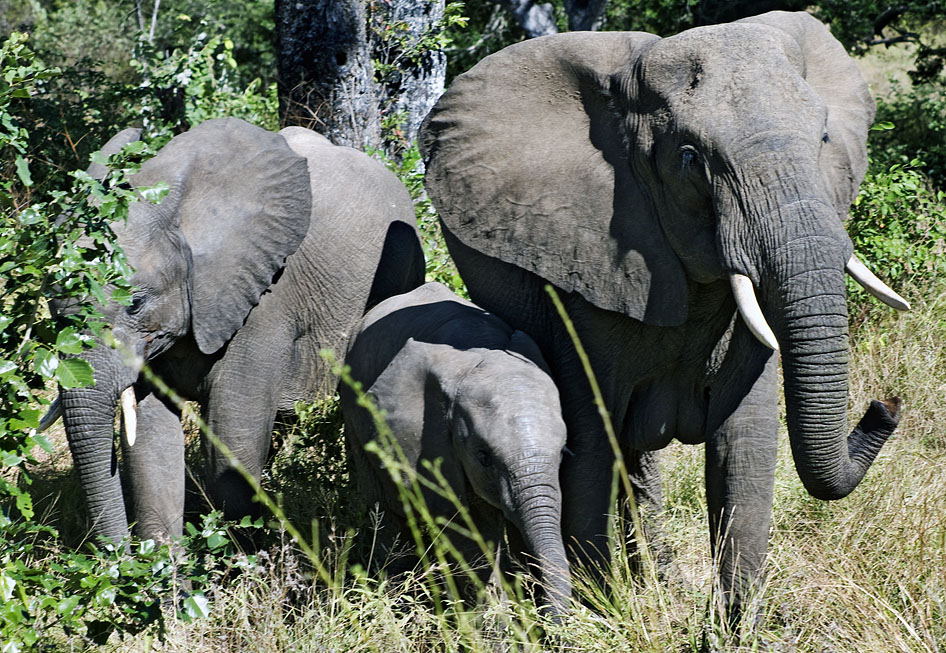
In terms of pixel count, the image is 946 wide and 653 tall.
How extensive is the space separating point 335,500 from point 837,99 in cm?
274

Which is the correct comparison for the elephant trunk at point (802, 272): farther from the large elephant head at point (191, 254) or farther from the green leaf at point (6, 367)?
the large elephant head at point (191, 254)

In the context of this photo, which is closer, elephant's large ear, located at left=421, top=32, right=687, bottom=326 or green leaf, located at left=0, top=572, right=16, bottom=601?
green leaf, located at left=0, top=572, right=16, bottom=601

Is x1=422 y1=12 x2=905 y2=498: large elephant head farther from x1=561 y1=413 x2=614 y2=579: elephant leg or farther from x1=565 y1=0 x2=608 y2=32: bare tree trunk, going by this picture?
x1=565 y1=0 x2=608 y2=32: bare tree trunk

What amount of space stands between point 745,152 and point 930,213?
440 cm

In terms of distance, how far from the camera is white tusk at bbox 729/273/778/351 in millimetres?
3762

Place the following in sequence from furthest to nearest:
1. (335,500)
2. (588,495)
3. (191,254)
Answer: (335,500) → (191,254) → (588,495)

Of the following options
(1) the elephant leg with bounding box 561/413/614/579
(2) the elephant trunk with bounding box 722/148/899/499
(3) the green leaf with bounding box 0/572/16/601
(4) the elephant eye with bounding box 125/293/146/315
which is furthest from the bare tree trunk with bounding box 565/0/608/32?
(3) the green leaf with bounding box 0/572/16/601

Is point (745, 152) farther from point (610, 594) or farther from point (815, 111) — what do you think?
point (610, 594)

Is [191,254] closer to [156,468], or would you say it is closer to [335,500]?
[156,468]

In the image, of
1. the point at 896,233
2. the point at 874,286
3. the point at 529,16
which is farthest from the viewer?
the point at 529,16

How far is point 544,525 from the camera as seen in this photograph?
3.96 metres

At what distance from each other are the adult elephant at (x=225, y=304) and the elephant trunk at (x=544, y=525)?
69.8 inches

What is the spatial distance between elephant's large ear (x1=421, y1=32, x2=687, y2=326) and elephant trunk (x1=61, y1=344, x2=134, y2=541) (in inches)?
55.5

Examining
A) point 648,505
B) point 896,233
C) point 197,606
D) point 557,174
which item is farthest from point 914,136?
point 197,606
